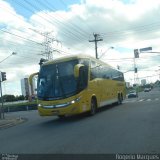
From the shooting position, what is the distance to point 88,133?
1426 cm

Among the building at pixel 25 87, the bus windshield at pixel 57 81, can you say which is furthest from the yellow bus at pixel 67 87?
the building at pixel 25 87

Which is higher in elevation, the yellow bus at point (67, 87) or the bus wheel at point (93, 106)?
the yellow bus at point (67, 87)

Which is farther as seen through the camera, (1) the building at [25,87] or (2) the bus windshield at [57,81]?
(1) the building at [25,87]

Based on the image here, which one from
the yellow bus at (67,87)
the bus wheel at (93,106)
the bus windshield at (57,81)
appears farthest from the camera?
the bus wheel at (93,106)

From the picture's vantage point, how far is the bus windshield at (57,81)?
19.6 meters

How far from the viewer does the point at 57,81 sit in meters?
19.9

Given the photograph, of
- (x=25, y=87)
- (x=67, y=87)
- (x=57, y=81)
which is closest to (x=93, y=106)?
(x=67, y=87)

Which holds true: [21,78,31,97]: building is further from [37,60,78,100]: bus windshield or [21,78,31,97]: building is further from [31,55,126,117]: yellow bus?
[37,60,78,100]: bus windshield

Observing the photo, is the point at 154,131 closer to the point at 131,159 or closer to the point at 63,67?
the point at 131,159

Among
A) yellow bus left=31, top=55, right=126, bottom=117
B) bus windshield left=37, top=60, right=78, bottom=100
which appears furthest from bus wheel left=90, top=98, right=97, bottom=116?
bus windshield left=37, top=60, right=78, bottom=100

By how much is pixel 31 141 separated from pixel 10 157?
3.43 m

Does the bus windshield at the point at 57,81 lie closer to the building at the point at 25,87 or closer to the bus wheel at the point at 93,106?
the bus wheel at the point at 93,106

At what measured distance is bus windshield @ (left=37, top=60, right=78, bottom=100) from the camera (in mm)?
19625

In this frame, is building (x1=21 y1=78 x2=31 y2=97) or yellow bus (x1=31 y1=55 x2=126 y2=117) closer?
yellow bus (x1=31 y1=55 x2=126 y2=117)
